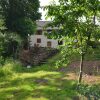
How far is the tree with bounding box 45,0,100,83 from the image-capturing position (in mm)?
18891

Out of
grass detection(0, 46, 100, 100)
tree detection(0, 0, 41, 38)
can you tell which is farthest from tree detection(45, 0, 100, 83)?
tree detection(0, 0, 41, 38)

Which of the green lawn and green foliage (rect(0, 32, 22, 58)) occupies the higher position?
green foliage (rect(0, 32, 22, 58))

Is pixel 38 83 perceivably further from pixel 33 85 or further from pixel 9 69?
pixel 9 69

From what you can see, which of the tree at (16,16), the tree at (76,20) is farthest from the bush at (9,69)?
the tree at (16,16)

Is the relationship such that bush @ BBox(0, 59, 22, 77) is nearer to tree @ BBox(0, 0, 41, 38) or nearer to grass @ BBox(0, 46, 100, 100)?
grass @ BBox(0, 46, 100, 100)

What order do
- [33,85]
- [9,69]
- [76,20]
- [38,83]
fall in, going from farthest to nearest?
[9,69]
[38,83]
[33,85]
[76,20]

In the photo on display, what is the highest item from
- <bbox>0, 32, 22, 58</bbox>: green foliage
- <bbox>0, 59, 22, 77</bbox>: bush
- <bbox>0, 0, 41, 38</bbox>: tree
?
<bbox>0, 0, 41, 38</bbox>: tree

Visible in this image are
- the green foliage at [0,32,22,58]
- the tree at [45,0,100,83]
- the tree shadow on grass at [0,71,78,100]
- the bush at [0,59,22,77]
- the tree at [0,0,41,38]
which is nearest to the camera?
Answer: the tree at [45,0,100,83]

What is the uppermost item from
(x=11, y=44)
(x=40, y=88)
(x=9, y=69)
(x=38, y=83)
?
(x=11, y=44)

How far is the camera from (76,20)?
19.7 m

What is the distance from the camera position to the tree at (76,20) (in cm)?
1889

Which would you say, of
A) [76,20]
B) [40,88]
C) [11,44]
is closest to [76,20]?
[76,20]

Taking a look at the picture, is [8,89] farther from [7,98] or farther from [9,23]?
[9,23]

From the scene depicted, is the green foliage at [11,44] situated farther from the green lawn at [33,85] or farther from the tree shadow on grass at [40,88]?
the tree shadow on grass at [40,88]
